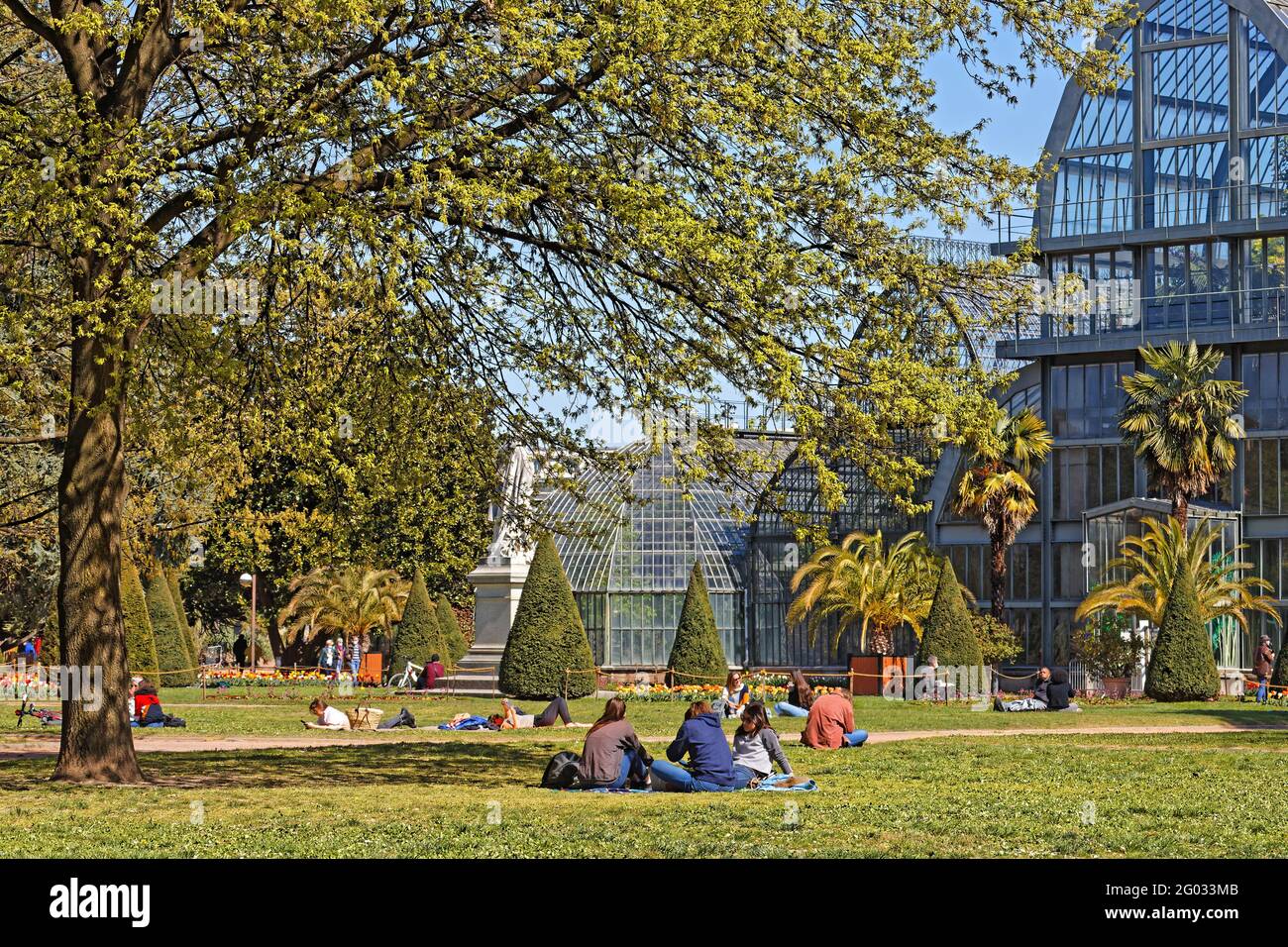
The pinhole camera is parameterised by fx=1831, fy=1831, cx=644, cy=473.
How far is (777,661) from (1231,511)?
1403 cm

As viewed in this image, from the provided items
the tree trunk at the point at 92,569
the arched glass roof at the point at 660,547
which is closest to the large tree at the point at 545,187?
the tree trunk at the point at 92,569

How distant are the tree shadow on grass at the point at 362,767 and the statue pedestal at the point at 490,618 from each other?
782 inches

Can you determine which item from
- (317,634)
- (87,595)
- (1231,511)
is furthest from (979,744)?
(317,634)

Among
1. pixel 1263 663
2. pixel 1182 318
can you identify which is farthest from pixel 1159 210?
pixel 1263 663

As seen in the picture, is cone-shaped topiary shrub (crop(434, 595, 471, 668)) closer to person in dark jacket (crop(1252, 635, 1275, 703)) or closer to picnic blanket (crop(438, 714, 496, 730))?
person in dark jacket (crop(1252, 635, 1275, 703))

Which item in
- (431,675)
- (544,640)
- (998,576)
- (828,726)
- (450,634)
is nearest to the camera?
(828,726)

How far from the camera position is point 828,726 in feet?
75.8

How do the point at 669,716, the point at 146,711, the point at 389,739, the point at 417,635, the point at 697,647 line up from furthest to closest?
the point at 417,635 → the point at 697,647 → the point at 669,716 → the point at 146,711 → the point at 389,739

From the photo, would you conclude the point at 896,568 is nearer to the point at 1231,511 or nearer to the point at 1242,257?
the point at 1231,511

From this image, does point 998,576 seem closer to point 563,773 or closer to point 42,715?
point 42,715

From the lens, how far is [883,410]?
1511 centimetres

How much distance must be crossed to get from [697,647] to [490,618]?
5.78m

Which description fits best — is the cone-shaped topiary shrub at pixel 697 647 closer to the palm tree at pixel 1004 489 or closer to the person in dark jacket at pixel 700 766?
the palm tree at pixel 1004 489
